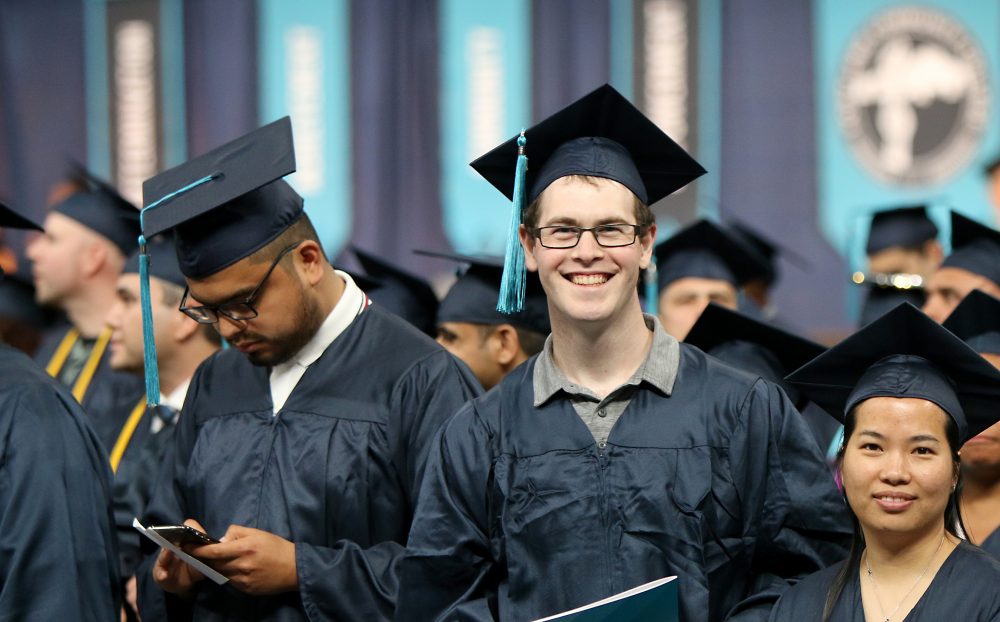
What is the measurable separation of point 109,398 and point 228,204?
2.04 m

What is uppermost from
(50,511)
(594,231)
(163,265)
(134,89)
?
(134,89)

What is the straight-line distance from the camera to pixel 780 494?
2.68 meters

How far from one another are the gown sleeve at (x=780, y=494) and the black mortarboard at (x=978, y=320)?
3.62 ft

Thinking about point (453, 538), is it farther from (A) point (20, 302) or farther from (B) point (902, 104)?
(B) point (902, 104)

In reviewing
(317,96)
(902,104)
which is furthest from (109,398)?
(902,104)

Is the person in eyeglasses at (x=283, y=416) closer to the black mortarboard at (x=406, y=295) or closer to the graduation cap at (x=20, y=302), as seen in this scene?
the black mortarboard at (x=406, y=295)

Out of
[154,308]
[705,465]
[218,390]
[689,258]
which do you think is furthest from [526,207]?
[689,258]

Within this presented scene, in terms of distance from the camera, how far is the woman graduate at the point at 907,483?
260 cm

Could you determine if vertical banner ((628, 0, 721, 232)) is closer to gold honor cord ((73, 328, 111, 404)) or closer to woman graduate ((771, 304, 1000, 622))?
gold honor cord ((73, 328, 111, 404))

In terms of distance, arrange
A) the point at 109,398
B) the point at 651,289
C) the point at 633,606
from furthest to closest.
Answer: the point at 109,398 < the point at 651,289 < the point at 633,606

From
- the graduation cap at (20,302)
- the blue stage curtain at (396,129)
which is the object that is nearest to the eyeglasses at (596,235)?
the graduation cap at (20,302)

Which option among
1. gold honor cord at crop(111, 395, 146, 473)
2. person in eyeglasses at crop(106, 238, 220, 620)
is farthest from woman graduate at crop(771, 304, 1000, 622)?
gold honor cord at crop(111, 395, 146, 473)

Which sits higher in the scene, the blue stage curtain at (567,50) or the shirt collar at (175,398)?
the blue stage curtain at (567,50)

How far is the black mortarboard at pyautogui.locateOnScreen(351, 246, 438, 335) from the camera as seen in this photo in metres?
5.07
